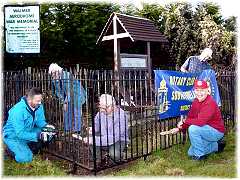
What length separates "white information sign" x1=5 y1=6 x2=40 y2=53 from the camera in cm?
829

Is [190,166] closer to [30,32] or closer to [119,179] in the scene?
[119,179]

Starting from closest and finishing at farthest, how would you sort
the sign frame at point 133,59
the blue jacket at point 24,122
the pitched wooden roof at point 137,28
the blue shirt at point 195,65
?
the blue jacket at point 24,122
the blue shirt at point 195,65
the sign frame at point 133,59
the pitched wooden roof at point 137,28

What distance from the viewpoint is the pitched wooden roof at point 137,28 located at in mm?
12180

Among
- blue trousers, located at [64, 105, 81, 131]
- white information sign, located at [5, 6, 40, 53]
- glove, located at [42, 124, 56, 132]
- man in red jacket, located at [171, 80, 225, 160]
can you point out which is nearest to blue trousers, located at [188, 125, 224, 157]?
man in red jacket, located at [171, 80, 225, 160]

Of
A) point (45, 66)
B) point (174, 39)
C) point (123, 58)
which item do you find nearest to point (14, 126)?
A: point (123, 58)

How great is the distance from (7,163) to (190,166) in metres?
2.64

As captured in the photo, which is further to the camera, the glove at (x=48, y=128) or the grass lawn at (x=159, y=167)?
the glove at (x=48, y=128)

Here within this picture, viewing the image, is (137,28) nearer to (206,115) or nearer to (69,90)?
(206,115)

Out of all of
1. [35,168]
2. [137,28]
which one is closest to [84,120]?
[35,168]

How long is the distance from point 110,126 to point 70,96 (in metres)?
0.70

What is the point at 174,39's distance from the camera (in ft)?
53.8

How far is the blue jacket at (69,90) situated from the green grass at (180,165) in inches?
44.6

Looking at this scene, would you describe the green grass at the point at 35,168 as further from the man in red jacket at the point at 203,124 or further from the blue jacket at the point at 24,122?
the man in red jacket at the point at 203,124

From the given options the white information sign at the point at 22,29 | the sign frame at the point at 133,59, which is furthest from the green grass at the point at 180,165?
the sign frame at the point at 133,59
